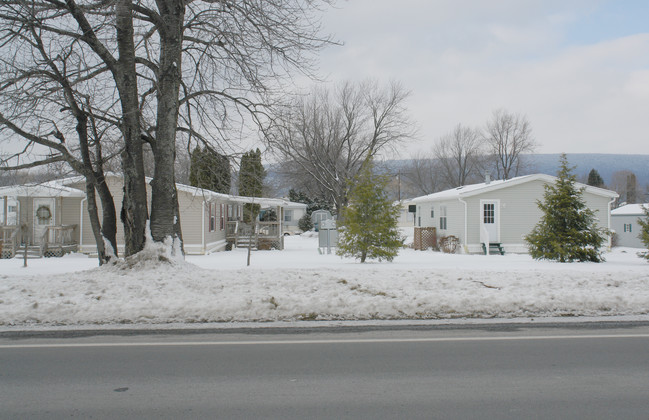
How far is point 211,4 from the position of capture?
1184 centimetres

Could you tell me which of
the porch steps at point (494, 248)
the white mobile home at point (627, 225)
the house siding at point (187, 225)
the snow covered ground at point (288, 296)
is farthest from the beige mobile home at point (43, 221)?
the white mobile home at point (627, 225)

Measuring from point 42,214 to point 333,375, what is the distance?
23.7m

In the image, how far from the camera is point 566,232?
18.8m

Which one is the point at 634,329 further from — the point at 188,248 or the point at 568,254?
the point at 188,248

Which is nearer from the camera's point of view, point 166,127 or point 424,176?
point 166,127

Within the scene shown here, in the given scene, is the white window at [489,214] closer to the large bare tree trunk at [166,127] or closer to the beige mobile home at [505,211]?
the beige mobile home at [505,211]

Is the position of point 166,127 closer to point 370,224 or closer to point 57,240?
point 370,224

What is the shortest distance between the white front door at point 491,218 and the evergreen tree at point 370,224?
9770 mm

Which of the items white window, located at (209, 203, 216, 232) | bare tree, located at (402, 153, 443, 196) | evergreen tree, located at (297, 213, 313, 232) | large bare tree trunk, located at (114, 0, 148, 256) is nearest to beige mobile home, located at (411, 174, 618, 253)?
white window, located at (209, 203, 216, 232)

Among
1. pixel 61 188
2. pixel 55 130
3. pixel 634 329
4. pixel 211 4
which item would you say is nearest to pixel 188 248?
pixel 61 188

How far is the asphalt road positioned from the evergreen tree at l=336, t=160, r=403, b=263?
10522 mm

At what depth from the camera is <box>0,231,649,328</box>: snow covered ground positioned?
817 cm

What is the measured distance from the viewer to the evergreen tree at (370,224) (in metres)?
18.1

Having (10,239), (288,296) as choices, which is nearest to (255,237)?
(10,239)
